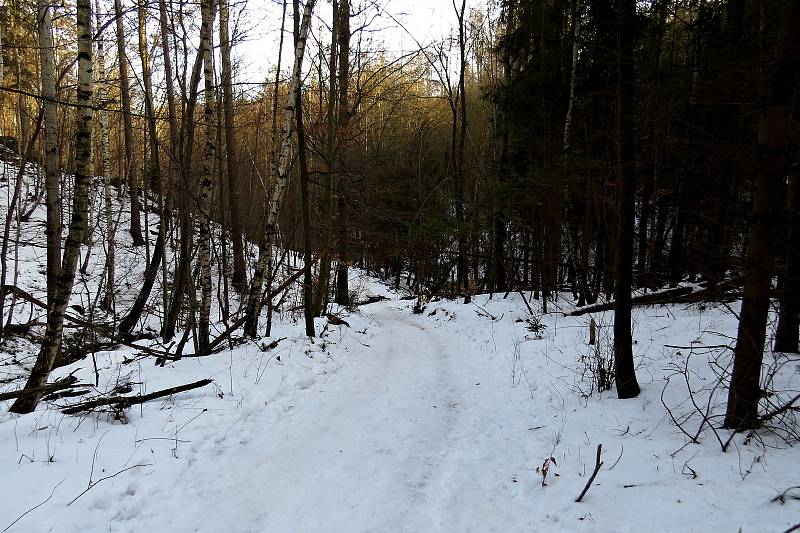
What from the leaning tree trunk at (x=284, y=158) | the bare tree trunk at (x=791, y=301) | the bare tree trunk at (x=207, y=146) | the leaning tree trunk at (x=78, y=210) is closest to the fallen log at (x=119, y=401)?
the leaning tree trunk at (x=78, y=210)

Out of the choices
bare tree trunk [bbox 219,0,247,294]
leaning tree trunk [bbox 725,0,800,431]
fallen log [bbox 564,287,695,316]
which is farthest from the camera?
bare tree trunk [bbox 219,0,247,294]

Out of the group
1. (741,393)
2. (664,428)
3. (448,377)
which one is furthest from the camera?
(448,377)

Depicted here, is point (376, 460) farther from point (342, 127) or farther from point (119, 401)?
point (342, 127)

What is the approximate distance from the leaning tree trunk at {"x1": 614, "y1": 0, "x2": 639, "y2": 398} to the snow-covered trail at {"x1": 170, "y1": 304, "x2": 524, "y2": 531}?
1915 millimetres

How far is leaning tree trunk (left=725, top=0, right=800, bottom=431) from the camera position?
3.71m

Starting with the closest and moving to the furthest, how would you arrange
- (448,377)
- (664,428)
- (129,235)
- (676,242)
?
(664,428) < (448,377) < (676,242) < (129,235)

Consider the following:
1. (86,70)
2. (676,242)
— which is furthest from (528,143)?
(86,70)

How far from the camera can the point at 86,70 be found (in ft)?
15.1

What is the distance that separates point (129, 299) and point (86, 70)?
12813 mm

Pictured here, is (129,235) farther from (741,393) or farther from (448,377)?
(741,393)

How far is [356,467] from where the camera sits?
13.7 feet

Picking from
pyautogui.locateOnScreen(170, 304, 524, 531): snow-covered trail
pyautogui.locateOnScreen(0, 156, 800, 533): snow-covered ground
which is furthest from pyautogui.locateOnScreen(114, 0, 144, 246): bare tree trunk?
pyautogui.locateOnScreen(170, 304, 524, 531): snow-covered trail

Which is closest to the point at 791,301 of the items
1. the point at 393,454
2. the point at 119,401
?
the point at 393,454

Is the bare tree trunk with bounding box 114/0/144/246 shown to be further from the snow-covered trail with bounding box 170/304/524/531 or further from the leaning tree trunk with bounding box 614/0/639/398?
the leaning tree trunk with bounding box 614/0/639/398
